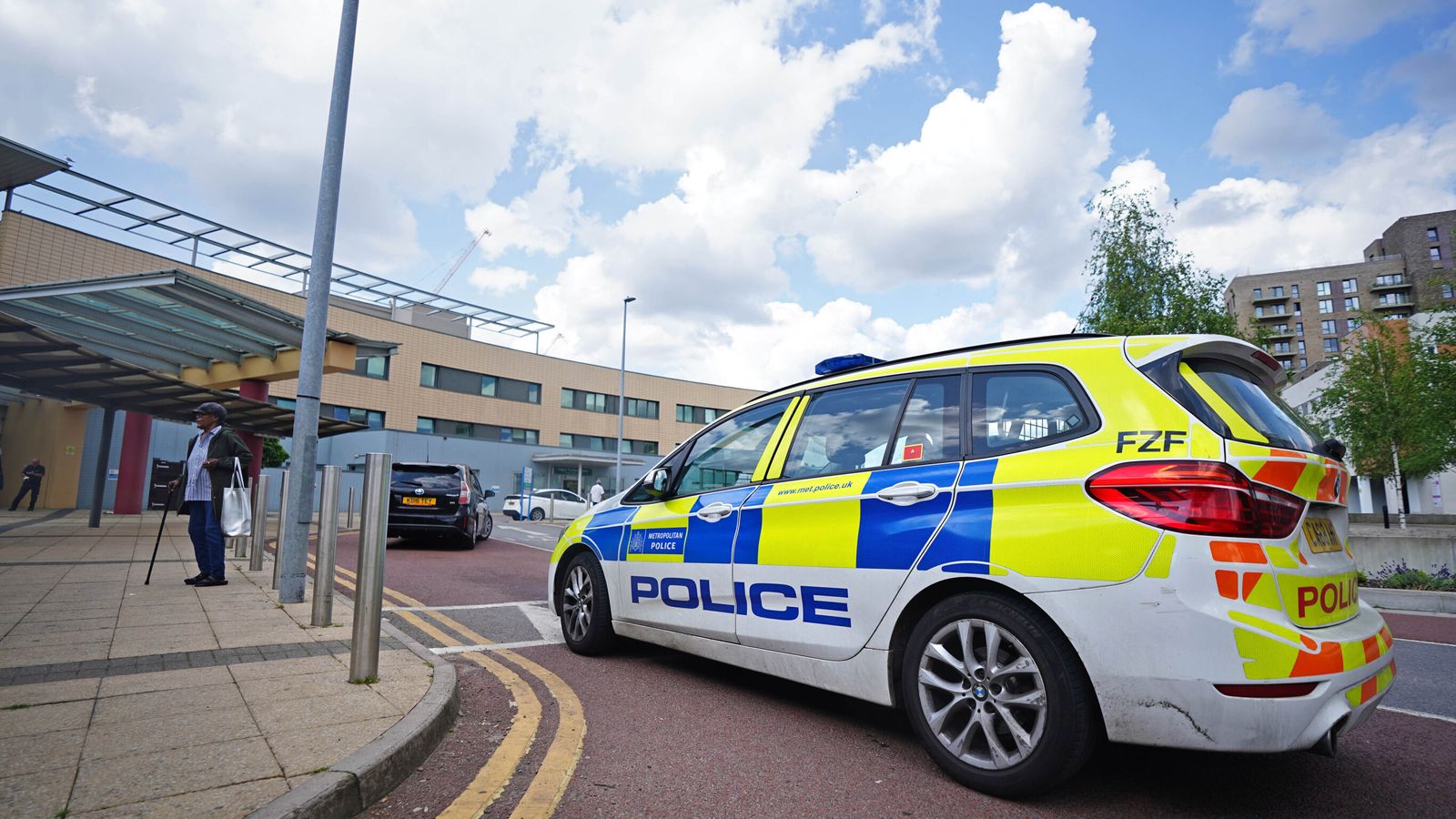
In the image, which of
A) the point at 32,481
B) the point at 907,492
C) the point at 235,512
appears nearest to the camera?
the point at 907,492

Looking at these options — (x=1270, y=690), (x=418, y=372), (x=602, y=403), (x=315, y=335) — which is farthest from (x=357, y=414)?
(x=1270, y=690)

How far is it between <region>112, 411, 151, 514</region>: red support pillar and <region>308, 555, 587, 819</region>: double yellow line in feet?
68.6

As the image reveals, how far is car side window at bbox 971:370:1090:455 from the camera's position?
9.63ft

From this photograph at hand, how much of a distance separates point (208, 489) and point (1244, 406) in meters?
8.08

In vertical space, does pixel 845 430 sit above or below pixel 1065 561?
above

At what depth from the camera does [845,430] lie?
387 cm

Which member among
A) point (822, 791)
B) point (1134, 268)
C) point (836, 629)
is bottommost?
point (822, 791)

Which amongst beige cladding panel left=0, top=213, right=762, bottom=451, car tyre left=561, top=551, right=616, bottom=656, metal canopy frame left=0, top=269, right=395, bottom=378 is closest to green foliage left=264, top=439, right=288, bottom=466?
beige cladding panel left=0, top=213, right=762, bottom=451

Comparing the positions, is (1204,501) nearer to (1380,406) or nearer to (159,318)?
(159,318)

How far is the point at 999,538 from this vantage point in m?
2.85

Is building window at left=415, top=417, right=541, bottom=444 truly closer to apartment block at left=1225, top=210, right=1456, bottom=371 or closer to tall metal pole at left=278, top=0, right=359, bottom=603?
tall metal pole at left=278, top=0, right=359, bottom=603

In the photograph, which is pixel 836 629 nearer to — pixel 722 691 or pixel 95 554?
pixel 722 691

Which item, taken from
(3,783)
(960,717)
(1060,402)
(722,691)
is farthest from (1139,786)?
(3,783)

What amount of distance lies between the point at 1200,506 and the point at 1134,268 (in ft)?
69.1
